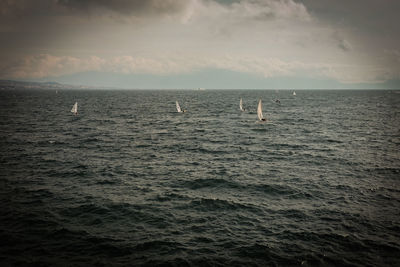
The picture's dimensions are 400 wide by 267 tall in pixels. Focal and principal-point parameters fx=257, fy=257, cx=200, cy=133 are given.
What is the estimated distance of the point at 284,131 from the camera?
54188 mm

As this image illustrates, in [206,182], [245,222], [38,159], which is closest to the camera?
[245,222]

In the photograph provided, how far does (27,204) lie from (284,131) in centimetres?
4654

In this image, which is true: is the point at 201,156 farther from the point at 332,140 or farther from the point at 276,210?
the point at 332,140

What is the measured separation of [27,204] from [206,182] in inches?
605

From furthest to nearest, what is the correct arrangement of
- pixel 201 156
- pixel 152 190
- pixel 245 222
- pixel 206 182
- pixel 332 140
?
pixel 332 140
pixel 201 156
pixel 206 182
pixel 152 190
pixel 245 222

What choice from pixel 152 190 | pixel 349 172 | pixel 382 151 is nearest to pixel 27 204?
pixel 152 190

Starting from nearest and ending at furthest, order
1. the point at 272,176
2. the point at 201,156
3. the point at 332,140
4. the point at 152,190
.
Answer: the point at 152,190, the point at 272,176, the point at 201,156, the point at 332,140

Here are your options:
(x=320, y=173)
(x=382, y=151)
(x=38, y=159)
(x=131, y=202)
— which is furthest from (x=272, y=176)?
(x=38, y=159)

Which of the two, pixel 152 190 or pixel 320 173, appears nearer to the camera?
pixel 152 190

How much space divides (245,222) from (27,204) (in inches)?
676

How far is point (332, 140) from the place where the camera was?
4547 centimetres

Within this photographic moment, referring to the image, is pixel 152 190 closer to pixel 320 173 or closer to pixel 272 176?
pixel 272 176

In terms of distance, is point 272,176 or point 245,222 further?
point 272,176

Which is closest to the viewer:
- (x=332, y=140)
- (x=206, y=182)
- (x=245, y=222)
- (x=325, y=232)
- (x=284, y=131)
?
(x=325, y=232)
